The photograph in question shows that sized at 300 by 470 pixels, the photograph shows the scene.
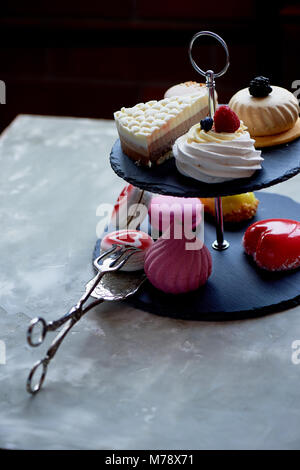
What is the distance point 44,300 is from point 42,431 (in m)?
0.44

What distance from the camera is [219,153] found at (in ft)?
5.06

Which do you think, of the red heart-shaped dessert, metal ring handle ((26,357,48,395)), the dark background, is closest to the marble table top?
metal ring handle ((26,357,48,395))

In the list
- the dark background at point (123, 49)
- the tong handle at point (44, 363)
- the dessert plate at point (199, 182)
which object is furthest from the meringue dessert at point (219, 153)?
the dark background at point (123, 49)

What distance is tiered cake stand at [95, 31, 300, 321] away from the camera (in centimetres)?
154

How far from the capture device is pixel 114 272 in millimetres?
1760

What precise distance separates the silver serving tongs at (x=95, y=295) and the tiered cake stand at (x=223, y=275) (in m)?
0.04

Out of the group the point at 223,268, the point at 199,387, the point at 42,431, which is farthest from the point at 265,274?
the point at 42,431

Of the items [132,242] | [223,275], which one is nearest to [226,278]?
[223,275]

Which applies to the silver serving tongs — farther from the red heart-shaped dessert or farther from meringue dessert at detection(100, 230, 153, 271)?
the red heart-shaped dessert

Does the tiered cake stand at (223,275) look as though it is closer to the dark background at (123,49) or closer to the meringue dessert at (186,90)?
the meringue dessert at (186,90)

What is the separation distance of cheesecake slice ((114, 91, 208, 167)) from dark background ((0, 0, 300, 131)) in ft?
5.31

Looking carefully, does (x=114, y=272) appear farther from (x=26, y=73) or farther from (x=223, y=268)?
(x=26, y=73)

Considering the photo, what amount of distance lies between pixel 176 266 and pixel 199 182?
22cm

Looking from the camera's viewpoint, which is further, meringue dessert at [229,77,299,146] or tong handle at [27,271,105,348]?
meringue dessert at [229,77,299,146]
